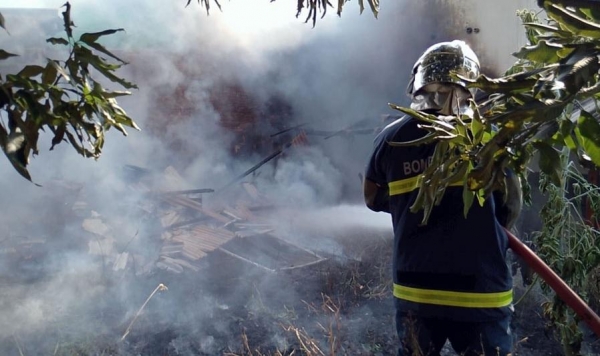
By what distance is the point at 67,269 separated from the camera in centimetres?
572

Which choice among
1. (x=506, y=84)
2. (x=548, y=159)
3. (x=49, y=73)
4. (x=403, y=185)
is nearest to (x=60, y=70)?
(x=49, y=73)

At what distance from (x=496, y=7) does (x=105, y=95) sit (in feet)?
32.0

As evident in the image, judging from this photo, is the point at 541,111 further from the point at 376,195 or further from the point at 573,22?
the point at 376,195

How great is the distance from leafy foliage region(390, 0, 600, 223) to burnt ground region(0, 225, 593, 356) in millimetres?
2669

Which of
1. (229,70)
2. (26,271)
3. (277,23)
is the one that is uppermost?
(277,23)

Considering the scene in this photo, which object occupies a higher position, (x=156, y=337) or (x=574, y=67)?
(x=574, y=67)

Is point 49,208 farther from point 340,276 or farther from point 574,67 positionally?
point 574,67

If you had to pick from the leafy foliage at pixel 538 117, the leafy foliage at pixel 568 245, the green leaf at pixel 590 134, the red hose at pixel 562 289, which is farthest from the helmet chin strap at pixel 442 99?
the green leaf at pixel 590 134

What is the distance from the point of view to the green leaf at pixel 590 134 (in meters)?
0.95

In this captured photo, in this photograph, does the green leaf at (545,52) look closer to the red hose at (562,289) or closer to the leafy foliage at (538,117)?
the leafy foliage at (538,117)

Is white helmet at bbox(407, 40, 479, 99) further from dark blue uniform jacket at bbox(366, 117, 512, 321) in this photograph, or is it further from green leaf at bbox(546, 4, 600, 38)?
green leaf at bbox(546, 4, 600, 38)

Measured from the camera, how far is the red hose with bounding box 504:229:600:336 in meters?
2.18

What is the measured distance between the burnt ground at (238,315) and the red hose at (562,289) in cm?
149

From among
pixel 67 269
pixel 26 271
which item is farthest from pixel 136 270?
pixel 26 271
